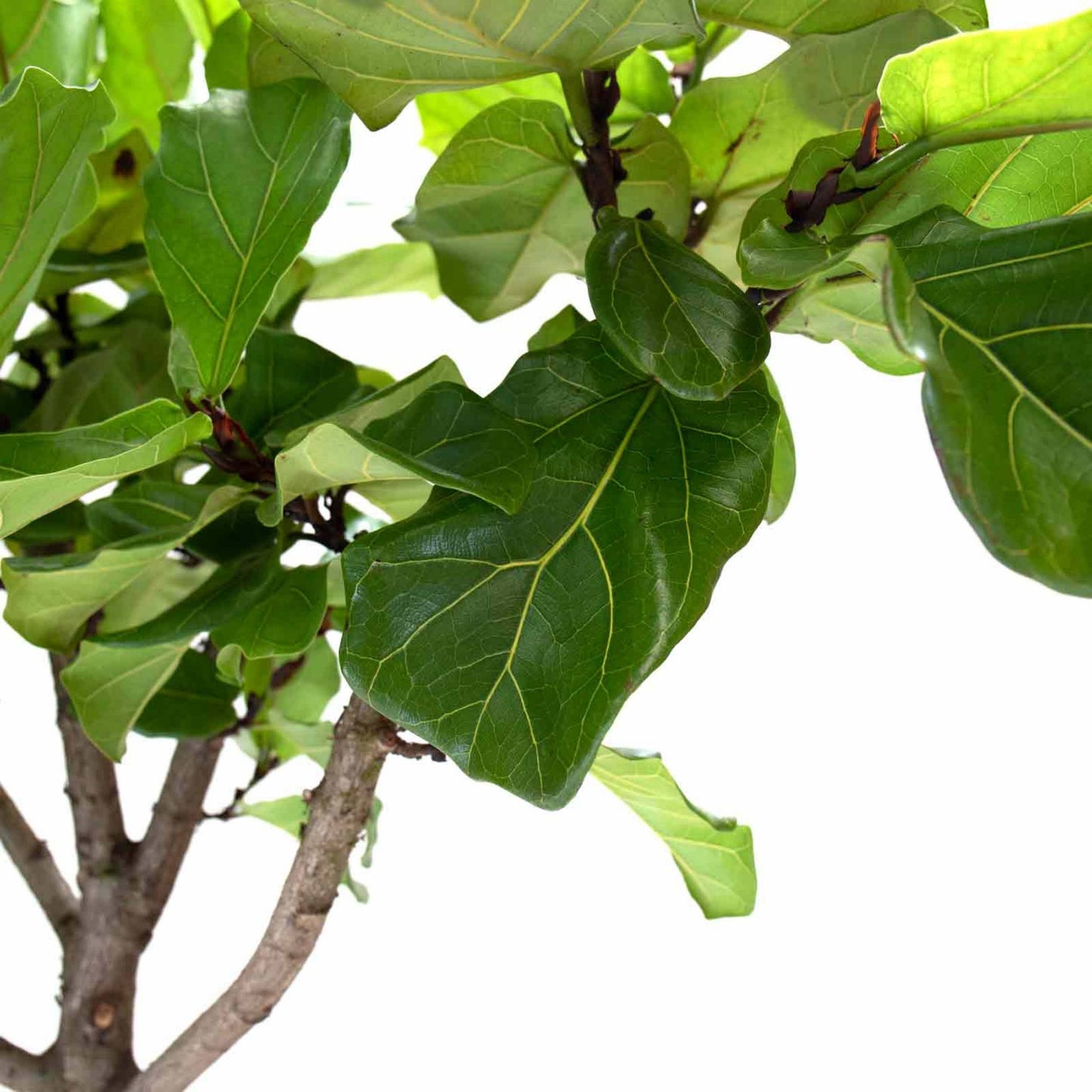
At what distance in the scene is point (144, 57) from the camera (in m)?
0.62

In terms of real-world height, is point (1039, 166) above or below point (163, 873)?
above

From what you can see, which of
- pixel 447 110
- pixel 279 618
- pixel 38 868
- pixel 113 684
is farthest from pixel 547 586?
pixel 38 868

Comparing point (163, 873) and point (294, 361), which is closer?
point (294, 361)

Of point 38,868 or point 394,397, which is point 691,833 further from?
point 38,868

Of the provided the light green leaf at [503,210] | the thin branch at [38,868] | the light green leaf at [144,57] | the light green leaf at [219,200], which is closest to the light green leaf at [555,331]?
the light green leaf at [503,210]

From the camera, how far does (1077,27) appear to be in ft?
0.99

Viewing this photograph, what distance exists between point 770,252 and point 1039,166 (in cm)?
11

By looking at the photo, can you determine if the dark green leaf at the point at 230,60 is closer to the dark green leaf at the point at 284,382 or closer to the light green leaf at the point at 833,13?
the dark green leaf at the point at 284,382

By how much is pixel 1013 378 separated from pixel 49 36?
17.1 inches

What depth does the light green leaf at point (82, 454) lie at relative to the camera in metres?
0.36

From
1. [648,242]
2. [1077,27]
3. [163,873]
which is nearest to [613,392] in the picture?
[648,242]

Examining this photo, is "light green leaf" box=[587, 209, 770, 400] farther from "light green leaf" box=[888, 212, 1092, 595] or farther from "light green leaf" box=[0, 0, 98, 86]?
"light green leaf" box=[0, 0, 98, 86]

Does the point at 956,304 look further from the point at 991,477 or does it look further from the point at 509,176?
the point at 509,176

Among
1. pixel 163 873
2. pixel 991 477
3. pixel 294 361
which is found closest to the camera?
pixel 991 477
